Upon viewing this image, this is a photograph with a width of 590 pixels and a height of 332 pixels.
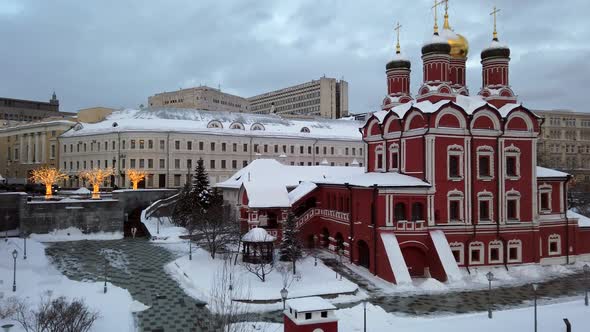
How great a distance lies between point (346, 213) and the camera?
115 ft

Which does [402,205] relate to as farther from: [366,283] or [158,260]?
[158,260]

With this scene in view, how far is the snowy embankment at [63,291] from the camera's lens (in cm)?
2089

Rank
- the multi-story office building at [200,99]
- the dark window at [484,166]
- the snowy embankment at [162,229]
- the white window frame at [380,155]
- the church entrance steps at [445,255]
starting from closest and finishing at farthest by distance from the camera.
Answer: the church entrance steps at [445,255] < the dark window at [484,166] < the white window frame at [380,155] < the snowy embankment at [162,229] < the multi-story office building at [200,99]

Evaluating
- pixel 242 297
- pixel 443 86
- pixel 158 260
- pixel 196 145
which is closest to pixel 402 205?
pixel 443 86

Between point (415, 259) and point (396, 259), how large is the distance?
2.71 m

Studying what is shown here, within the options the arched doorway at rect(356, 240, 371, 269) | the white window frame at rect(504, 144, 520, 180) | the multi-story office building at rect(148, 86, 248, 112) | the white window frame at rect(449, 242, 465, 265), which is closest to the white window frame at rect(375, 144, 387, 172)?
the arched doorway at rect(356, 240, 371, 269)

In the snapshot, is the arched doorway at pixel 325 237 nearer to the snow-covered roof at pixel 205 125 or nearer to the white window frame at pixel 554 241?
the white window frame at pixel 554 241

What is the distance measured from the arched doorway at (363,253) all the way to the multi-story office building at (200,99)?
107513 millimetres

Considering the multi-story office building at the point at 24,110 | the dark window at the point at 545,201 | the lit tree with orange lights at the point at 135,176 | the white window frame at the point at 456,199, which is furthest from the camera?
the multi-story office building at the point at 24,110

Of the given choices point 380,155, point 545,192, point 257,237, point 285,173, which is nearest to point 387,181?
point 380,155

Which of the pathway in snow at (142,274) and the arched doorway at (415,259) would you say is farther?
the arched doorway at (415,259)

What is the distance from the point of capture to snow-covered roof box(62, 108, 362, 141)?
6375cm

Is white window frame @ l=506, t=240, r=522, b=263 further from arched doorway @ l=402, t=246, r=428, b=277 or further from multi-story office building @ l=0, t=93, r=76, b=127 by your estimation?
multi-story office building @ l=0, t=93, r=76, b=127

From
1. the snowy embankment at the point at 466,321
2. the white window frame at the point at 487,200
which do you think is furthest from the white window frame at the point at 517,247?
the snowy embankment at the point at 466,321
